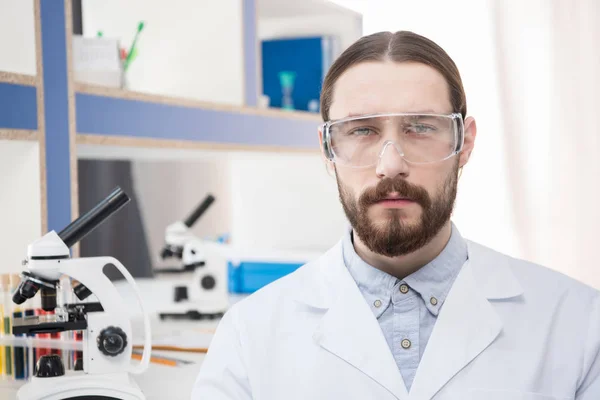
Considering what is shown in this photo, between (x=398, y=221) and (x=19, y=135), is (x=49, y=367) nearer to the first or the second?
(x=19, y=135)

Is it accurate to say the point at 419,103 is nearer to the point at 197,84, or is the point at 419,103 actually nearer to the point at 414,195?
the point at 414,195

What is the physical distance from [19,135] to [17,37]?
236mm

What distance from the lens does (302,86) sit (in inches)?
119

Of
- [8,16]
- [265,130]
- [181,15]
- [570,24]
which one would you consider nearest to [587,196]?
[570,24]

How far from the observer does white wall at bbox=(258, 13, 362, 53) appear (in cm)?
303

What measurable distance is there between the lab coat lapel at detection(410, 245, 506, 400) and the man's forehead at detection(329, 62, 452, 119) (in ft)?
1.12

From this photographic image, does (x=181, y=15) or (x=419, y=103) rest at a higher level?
(x=181, y=15)

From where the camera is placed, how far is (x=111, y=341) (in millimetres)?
Result: 1502

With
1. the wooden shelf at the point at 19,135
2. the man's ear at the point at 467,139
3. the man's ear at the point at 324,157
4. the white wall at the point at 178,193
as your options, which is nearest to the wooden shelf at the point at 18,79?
the wooden shelf at the point at 19,135

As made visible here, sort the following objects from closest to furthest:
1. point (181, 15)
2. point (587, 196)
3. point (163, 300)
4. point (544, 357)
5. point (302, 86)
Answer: point (544, 357) → point (587, 196) → point (181, 15) → point (163, 300) → point (302, 86)

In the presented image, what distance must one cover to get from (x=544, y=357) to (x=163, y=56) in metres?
1.83

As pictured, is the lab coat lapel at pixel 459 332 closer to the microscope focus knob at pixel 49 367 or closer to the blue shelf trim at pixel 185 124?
the microscope focus knob at pixel 49 367

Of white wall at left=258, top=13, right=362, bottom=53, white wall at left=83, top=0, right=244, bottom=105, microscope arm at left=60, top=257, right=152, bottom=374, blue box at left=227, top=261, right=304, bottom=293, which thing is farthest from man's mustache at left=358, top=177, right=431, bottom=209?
white wall at left=258, top=13, right=362, bottom=53

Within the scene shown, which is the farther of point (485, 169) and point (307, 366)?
point (485, 169)
